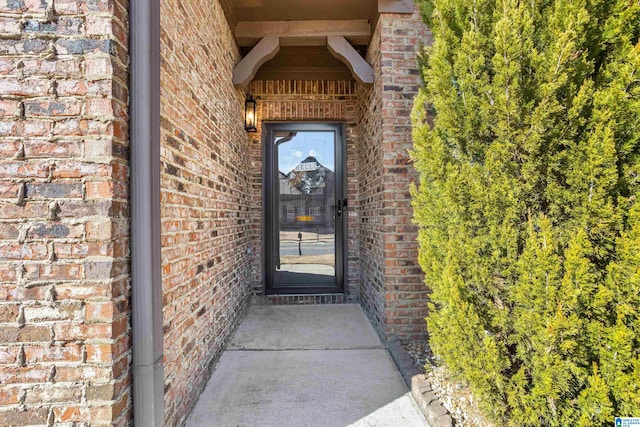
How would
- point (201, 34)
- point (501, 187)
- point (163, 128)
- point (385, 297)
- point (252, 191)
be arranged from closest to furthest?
point (501, 187)
point (163, 128)
point (201, 34)
point (385, 297)
point (252, 191)

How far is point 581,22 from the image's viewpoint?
1160 mm

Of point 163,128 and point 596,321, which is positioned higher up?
point 163,128

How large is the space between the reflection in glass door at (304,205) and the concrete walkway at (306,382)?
1017 millimetres

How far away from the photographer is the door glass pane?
4.04 meters

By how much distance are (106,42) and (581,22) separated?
1.83 metres

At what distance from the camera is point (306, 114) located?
12.8 feet

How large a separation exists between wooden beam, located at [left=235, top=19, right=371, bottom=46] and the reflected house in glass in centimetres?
144

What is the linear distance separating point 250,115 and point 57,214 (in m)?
2.74

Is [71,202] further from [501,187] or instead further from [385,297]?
[385,297]

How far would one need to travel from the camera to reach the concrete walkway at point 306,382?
1736mm

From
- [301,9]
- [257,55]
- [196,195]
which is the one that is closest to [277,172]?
[257,55]

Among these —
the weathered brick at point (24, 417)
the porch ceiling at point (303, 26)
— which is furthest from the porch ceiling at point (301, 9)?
the weathered brick at point (24, 417)

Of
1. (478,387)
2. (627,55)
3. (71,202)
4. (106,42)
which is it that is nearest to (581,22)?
(627,55)

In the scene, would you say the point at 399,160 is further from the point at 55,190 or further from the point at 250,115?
the point at 55,190
